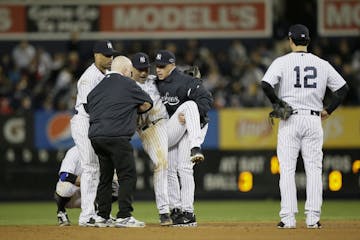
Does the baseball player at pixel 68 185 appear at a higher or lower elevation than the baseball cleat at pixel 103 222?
higher

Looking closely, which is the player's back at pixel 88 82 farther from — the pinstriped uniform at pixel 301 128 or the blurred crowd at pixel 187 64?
the blurred crowd at pixel 187 64

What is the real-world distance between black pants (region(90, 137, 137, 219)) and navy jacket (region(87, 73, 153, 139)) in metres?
0.09

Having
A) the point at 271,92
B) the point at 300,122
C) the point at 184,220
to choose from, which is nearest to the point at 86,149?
the point at 184,220

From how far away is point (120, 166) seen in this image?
11.2 metres

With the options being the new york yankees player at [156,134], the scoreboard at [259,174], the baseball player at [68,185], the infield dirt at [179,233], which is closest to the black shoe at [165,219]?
the new york yankees player at [156,134]

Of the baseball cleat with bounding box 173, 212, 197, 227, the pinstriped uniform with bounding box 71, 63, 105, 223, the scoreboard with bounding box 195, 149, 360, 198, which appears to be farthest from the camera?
the scoreboard with bounding box 195, 149, 360, 198

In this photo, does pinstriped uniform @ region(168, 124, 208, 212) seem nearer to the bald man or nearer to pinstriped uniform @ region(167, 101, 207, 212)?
pinstriped uniform @ region(167, 101, 207, 212)

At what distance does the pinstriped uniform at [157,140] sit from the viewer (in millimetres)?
11727

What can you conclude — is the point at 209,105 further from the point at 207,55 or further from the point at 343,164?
the point at 207,55

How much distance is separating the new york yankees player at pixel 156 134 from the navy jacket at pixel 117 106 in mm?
561

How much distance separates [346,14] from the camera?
20844mm

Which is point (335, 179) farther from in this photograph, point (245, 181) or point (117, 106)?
point (117, 106)

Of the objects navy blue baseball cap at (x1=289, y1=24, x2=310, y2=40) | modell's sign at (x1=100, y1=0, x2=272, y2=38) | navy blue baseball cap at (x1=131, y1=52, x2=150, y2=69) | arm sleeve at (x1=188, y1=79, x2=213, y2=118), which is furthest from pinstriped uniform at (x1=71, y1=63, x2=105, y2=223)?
modell's sign at (x1=100, y1=0, x2=272, y2=38)

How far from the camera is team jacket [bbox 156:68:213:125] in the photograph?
11.9m
